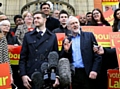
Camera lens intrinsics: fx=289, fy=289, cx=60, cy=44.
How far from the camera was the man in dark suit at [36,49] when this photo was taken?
4879 millimetres

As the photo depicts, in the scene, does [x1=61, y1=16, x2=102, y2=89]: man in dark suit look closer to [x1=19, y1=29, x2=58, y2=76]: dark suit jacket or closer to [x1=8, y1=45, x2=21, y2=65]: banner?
[x1=19, y1=29, x2=58, y2=76]: dark suit jacket

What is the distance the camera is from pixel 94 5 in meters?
18.7

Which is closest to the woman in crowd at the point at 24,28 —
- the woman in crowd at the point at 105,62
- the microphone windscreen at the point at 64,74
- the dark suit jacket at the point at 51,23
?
the dark suit jacket at the point at 51,23

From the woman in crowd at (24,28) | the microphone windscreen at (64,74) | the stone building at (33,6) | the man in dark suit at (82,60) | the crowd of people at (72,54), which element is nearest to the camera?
the microphone windscreen at (64,74)

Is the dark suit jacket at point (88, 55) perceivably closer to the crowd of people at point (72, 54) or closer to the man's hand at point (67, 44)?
the crowd of people at point (72, 54)

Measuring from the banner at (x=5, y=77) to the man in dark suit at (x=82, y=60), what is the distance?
0.97 m

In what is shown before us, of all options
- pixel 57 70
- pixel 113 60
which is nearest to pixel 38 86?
pixel 57 70

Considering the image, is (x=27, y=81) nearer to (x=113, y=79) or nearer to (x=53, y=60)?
(x=53, y=60)

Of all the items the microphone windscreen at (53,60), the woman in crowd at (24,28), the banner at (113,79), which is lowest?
the banner at (113,79)

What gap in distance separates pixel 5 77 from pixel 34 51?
668 mm

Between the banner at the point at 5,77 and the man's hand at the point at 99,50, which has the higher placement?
the man's hand at the point at 99,50

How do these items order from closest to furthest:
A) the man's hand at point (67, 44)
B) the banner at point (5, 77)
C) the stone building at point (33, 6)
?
the banner at point (5, 77) → the man's hand at point (67, 44) → the stone building at point (33, 6)

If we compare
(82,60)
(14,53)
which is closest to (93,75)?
(82,60)

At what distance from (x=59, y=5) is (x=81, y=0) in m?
2.47
